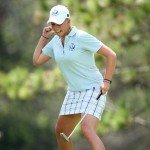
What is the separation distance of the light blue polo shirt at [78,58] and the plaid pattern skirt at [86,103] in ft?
0.16

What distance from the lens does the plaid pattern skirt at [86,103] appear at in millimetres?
7922

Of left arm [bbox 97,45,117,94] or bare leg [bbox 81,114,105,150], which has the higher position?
left arm [bbox 97,45,117,94]

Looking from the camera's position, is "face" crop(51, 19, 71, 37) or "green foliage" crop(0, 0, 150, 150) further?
"green foliage" crop(0, 0, 150, 150)

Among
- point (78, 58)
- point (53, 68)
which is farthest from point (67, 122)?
point (53, 68)

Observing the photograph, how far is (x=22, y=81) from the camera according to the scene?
717 inches

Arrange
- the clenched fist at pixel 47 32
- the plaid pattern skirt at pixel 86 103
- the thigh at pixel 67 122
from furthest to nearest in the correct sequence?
the clenched fist at pixel 47 32, the thigh at pixel 67 122, the plaid pattern skirt at pixel 86 103

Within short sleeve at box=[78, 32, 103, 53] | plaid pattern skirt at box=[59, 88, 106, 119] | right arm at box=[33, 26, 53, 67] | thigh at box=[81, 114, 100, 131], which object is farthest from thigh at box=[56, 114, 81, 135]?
short sleeve at box=[78, 32, 103, 53]

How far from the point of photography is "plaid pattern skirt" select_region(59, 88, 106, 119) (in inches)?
312

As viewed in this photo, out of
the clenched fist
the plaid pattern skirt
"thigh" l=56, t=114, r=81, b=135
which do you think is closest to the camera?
the plaid pattern skirt

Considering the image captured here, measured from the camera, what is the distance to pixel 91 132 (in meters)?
7.82

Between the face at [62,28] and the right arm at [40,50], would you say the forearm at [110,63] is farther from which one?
the right arm at [40,50]

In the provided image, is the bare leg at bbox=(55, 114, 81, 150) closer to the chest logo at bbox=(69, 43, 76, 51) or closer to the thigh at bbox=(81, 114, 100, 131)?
the thigh at bbox=(81, 114, 100, 131)

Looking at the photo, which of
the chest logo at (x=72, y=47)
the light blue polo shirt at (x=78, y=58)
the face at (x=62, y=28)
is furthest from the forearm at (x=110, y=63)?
the face at (x=62, y=28)

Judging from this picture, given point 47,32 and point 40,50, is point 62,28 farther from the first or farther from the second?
point 40,50
